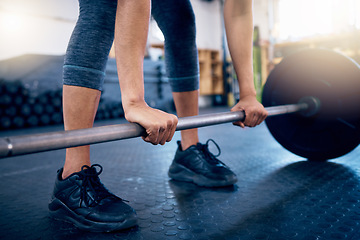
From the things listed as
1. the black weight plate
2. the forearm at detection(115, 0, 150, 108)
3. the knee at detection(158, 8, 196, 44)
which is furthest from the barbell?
the forearm at detection(115, 0, 150, 108)

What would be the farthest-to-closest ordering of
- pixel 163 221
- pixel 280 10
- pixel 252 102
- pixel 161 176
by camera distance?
1. pixel 280 10
2. pixel 161 176
3. pixel 252 102
4. pixel 163 221

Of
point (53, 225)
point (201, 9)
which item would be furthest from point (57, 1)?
point (53, 225)

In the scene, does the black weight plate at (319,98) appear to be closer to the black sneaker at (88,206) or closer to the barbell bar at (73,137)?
the barbell bar at (73,137)

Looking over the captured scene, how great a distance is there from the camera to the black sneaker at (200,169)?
0.88m

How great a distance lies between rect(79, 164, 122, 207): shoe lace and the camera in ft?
2.17

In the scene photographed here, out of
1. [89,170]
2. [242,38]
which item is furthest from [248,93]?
[89,170]

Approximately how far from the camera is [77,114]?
2.28 ft

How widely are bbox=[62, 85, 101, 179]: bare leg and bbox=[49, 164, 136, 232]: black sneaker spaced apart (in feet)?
0.08

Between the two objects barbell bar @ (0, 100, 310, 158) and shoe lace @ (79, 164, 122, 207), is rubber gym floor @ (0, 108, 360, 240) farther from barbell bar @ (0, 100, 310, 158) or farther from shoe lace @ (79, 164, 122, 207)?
barbell bar @ (0, 100, 310, 158)

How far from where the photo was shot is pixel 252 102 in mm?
810

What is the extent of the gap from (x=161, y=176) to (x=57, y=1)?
4955 millimetres

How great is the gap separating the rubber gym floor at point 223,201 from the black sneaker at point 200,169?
3 centimetres

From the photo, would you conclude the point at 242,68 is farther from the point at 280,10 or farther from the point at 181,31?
the point at 280,10

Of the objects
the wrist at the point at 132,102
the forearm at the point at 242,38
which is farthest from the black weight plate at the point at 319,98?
the wrist at the point at 132,102
